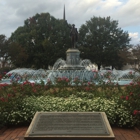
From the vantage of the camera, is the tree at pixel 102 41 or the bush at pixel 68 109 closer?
the bush at pixel 68 109

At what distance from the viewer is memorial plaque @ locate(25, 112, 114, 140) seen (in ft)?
11.2

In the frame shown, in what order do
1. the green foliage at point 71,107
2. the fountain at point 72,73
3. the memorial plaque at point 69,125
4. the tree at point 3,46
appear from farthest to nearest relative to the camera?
the tree at point 3,46
the fountain at point 72,73
the green foliage at point 71,107
the memorial plaque at point 69,125

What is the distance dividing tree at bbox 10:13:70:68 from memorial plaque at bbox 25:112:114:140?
1194 inches

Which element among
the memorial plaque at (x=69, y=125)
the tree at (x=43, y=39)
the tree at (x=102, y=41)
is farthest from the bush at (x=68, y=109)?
the tree at (x=102, y=41)

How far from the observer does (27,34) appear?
116 ft

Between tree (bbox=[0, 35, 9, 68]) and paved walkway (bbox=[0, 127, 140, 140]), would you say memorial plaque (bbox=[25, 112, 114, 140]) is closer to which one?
paved walkway (bbox=[0, 127, 140, 140])

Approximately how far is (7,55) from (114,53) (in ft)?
58.2

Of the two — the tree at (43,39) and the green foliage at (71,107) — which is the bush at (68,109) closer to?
the green foliage at (71,107)

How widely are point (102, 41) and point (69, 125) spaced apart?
3486 cm

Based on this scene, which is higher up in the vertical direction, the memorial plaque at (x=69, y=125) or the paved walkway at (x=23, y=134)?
the memorial plaque at (x=69, y=125)

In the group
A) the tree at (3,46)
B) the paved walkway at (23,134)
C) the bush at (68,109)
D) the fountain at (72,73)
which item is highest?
the tree at (3,46)

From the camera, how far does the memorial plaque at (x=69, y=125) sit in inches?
135

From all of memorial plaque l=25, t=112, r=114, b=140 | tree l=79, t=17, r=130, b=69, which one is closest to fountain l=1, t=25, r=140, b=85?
memorial plaque l=25, t=112, r=114, b=140

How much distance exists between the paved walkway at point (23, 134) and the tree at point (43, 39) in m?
29.6
